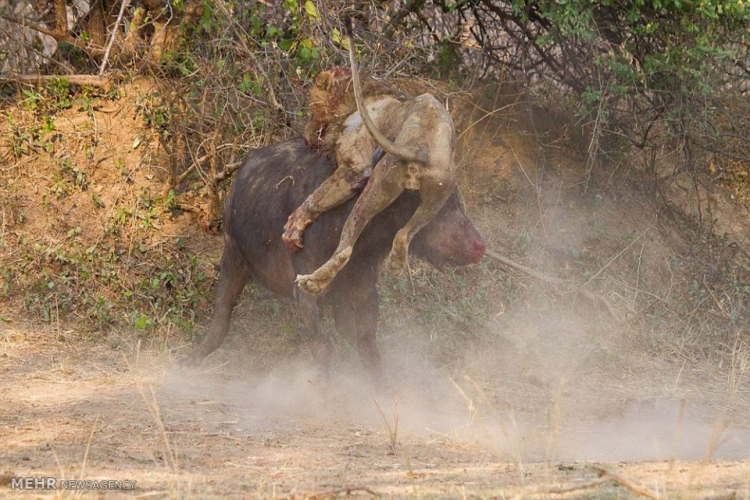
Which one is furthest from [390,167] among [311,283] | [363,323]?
[363,323]

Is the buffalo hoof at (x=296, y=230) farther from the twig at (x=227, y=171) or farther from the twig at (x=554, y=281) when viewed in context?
the twig at (x=554, y=281)

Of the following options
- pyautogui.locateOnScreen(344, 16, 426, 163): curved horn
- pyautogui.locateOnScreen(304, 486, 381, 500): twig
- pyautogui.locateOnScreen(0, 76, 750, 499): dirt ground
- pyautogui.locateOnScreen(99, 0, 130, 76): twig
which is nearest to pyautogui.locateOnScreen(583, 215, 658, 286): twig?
pyautogui.locateOnScreen(0, 76, 750, 499): dirt ground

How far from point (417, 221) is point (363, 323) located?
122 cm

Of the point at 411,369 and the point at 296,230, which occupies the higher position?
the point at 296,230

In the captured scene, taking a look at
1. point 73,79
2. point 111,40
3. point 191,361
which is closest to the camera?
point 191,361

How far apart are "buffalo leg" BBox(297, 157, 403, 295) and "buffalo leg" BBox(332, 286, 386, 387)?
30.6 inches

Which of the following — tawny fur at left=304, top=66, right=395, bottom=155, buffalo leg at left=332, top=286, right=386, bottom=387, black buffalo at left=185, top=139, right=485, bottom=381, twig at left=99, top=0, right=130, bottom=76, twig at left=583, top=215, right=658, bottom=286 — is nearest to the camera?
black buffalo at left=185, top=139, right=485, bottom=381

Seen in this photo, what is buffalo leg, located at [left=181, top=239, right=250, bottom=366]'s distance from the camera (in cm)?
714

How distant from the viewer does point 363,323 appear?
6527 millimetres

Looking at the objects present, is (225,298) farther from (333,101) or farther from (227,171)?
(333,101)

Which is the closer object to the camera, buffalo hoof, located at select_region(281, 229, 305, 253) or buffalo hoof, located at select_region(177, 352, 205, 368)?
buffalo hoof, located at select_region(281, 229, 305, 253)

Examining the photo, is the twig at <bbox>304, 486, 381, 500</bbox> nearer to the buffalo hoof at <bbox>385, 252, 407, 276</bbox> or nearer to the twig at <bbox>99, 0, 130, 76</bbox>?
the buffalo hoof at <bbox>385, 252, 407, 276</bbox>

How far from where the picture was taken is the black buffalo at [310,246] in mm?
5828

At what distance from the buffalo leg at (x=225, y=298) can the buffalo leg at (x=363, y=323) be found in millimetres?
958
